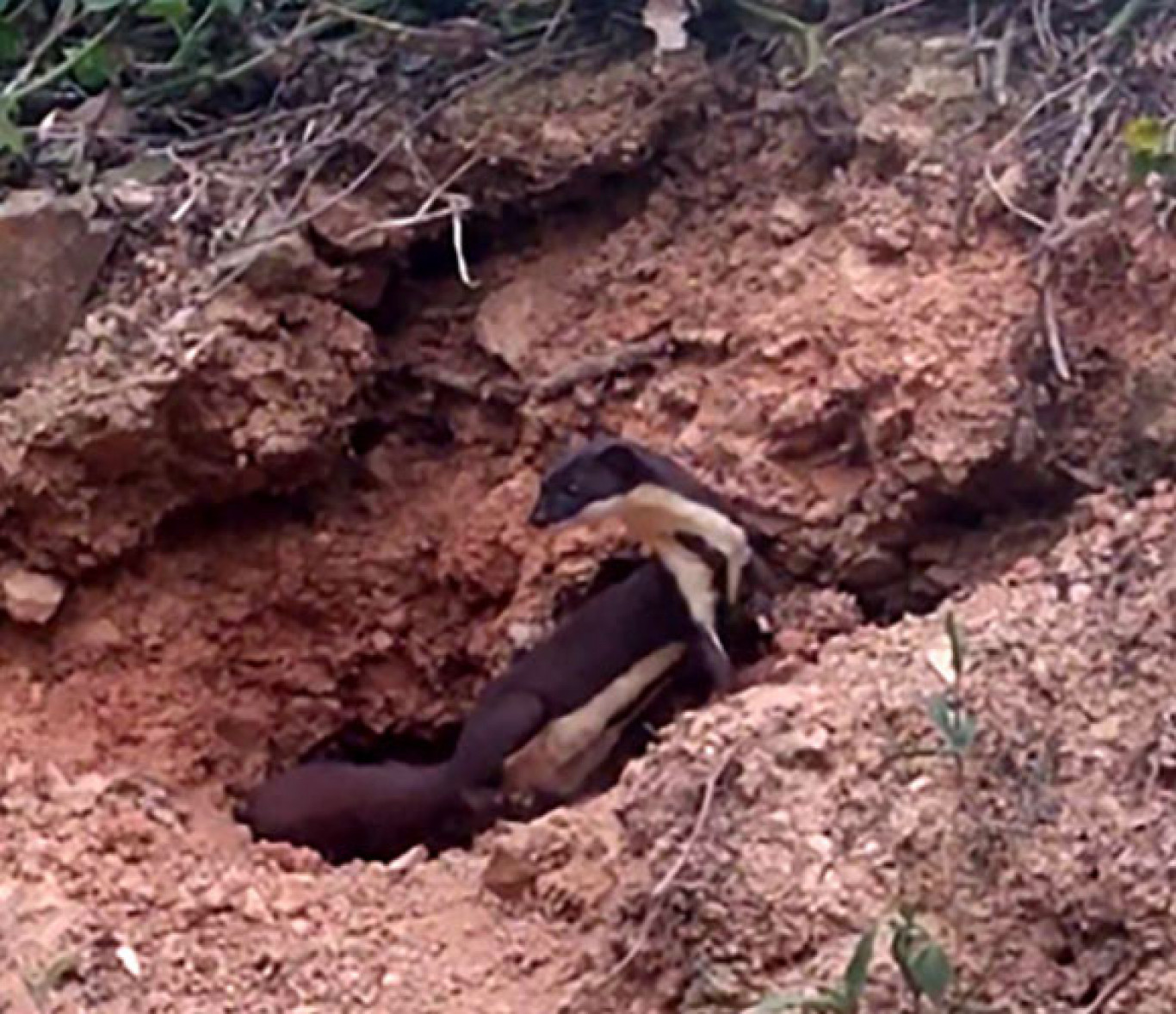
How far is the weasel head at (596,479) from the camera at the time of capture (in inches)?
159

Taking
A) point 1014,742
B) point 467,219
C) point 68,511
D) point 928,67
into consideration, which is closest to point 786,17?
point 928,67

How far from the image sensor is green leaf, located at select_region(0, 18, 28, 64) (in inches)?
185

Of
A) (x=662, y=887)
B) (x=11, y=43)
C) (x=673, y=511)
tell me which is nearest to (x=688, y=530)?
(x=673, y=511)

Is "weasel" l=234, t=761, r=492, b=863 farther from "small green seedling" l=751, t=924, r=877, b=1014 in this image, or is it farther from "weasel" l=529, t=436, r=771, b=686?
"small green seedling" l=751, t=924, r=877, b=1014

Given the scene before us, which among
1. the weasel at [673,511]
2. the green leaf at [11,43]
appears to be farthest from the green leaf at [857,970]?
the green leaf at [11,43]

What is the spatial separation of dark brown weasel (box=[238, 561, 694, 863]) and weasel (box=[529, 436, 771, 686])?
0.06 metres

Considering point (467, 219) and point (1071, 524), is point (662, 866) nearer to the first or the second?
point (1071, 524)

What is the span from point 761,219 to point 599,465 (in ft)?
1.68

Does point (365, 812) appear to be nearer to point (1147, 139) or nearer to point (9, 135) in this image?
point (9, 135)

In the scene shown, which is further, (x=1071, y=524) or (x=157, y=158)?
(x=157, y=158)

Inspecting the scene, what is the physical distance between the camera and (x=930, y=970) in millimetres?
2883

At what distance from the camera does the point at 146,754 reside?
4.24 m

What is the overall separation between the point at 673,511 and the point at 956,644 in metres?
0.88

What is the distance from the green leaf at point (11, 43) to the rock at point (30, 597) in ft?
3.00
